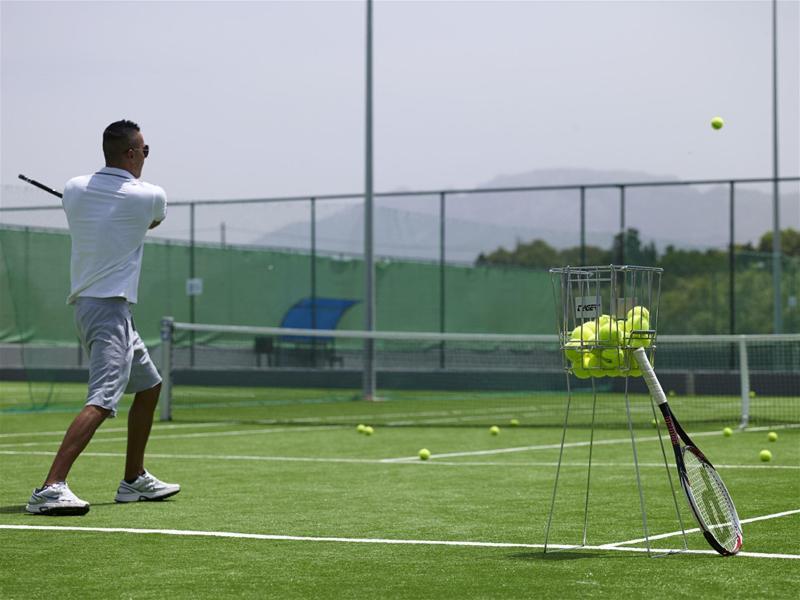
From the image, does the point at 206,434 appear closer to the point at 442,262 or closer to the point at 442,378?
the point at 442,378

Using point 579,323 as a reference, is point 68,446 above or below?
below

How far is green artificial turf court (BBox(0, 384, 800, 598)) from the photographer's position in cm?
513

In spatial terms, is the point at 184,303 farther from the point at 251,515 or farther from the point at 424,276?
the point at 251,515

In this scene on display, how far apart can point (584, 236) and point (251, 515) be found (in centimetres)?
1984

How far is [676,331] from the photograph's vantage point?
29391 mm

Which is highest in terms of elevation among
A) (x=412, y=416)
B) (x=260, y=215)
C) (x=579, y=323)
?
(x=260, y=215)

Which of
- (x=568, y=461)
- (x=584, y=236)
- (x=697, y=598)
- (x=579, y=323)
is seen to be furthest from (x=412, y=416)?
(x=697, y=598)

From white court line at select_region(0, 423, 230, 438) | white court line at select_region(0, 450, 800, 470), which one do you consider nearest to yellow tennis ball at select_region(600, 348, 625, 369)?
white court line at select_region(0, 450, 800, 470)

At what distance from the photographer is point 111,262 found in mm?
7352

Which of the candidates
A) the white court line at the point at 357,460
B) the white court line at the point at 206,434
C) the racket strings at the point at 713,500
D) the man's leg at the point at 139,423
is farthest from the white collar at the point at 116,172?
the white court line at the point at 206,434

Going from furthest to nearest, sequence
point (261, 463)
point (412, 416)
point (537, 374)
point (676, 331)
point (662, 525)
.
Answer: point (676, 331) < point (537, 374) < point (412, 416) < point (261, 463) < point (662, 525)

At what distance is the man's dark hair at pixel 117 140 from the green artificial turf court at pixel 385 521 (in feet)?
6.20

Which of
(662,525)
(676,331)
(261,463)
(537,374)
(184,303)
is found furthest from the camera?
(676,331)

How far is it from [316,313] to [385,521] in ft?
69.4
